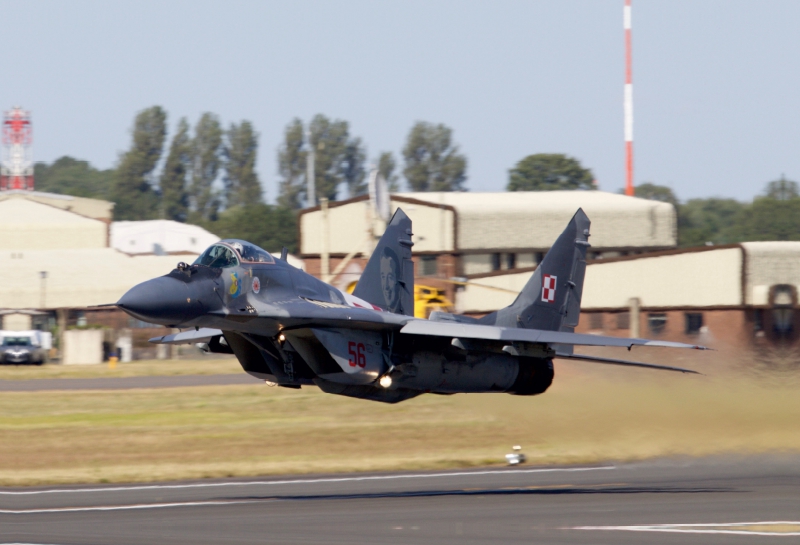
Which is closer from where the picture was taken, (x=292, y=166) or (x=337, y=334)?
(x=337, y=334)

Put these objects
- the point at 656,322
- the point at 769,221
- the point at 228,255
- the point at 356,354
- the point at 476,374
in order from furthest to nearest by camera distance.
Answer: the point at 769,221
the point at 656,322
the point at 476,374
the point at 356,354
the point at 228,255

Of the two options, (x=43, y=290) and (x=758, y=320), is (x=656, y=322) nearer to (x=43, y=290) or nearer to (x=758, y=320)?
(x=758, y=320)

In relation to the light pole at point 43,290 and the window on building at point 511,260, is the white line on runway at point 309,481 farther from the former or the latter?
the light pole at point 43,290

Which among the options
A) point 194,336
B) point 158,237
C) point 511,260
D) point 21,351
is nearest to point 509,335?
point 194,336

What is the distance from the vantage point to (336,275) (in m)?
50.3

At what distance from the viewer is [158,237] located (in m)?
88.6

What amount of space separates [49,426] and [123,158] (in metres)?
126

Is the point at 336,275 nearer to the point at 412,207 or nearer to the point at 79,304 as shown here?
the point at 412,207

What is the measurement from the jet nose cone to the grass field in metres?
6.31

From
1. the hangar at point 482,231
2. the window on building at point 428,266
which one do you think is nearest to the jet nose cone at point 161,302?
the hangar at point 482,231

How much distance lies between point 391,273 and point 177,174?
12412 centimetres

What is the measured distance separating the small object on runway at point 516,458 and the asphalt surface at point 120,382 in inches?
620

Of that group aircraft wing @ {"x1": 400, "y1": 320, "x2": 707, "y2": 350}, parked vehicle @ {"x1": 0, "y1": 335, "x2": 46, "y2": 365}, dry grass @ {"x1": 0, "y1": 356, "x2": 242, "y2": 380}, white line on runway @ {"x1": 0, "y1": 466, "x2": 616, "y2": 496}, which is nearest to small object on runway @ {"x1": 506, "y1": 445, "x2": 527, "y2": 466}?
white line on runway @ {"x1": 0, "y1": 466, "x2": 616, "y2": 496}

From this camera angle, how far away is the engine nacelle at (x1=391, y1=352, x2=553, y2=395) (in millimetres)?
17984
